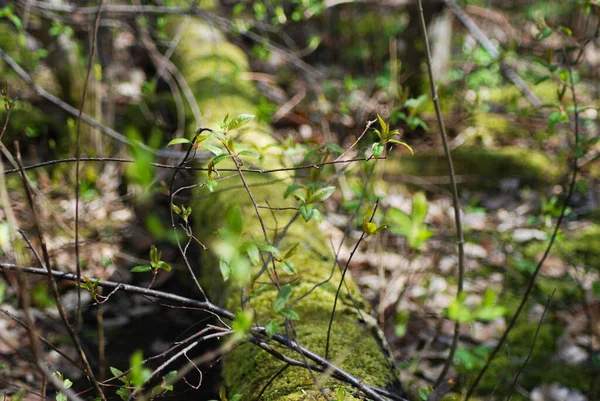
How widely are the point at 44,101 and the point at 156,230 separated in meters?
4.18

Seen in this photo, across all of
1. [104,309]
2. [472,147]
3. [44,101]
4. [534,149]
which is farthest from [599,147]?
[44,101]

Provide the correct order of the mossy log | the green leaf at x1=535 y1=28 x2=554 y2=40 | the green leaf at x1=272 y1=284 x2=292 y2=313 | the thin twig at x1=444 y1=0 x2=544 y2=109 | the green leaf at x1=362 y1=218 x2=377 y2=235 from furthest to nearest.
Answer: the thin twig at x1=444 y1=0 x2=544 y2=109, the green leaf at x1=535 y1=28 x2=554 y2=40, the mossy log, the green leaf at x1=362 y1=218 x2=377 y2=235, the green leaf at x1=272 y1=284 x2=292 y2=313

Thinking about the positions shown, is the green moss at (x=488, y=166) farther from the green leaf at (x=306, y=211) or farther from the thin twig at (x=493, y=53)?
the green leaf at (x=306, y=211)

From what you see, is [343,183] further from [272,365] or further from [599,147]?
[599,147]

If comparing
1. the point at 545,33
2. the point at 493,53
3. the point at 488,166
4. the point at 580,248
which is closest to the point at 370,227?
the point at 545,33

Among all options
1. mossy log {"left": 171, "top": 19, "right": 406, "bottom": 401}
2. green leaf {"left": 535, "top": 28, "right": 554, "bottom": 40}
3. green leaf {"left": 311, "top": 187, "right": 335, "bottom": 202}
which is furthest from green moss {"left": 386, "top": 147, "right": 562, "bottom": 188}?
green leaf {"left": 311, "top": 187, "right": 335, "bottom": 202}

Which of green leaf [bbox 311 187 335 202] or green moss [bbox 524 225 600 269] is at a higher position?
green leaf [bbox 311 187 335 202]

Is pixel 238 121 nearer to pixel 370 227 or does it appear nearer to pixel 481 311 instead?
pixel 370 227

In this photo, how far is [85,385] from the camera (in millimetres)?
2113

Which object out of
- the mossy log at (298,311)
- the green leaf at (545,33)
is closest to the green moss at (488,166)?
the mossy log at (298,311)

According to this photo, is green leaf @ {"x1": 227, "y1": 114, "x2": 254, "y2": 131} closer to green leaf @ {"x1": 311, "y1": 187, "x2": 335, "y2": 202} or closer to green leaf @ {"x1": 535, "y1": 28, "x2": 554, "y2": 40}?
green leaf @ {"x1": 311, "y1": 187, "x2": 335, "y2": 202}

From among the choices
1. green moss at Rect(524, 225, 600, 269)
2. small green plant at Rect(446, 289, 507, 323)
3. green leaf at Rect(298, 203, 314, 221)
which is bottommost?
green moss at Rect(524, 225, 600, 269)

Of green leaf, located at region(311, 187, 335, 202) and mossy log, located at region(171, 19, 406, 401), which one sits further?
mossy log, located at region(171, 19, 406, 401)

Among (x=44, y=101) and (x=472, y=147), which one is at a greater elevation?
(x=44, y=101)
